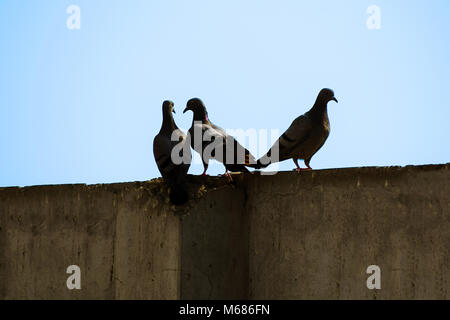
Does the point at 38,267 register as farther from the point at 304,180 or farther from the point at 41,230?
the point at 304,180

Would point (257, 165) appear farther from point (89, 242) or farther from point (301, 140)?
point (89, 242)

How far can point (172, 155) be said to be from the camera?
5422 mm

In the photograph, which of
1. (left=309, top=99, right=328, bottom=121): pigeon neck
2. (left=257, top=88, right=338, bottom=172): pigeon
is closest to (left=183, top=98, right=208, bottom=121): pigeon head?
(left=257, top=88, right=338, bottom=172): pigeon

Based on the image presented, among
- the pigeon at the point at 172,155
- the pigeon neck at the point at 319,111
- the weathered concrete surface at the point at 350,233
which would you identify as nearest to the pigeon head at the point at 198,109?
the pigeon at the point at 172,155

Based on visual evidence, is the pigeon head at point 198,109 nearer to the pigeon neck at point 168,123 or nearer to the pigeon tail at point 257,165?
the pigeon neck at point 168,123

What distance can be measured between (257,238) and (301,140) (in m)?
1.73

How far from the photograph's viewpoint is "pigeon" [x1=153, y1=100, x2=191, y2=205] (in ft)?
16.2

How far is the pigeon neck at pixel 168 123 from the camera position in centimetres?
608

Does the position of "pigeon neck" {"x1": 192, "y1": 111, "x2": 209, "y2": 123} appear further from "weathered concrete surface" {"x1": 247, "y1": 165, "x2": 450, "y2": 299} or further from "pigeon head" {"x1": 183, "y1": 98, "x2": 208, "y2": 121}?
"weathered concrete surface" {"x1": 247, "y1": 165, "x2": 450, "y2": 299}

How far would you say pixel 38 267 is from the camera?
578 centimetres

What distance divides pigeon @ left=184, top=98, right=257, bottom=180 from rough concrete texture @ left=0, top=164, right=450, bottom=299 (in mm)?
549

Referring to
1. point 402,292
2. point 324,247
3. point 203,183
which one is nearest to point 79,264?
point 203,183

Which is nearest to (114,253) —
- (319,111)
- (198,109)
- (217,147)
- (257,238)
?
(257,238)

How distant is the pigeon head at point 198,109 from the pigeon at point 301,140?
0.76m
